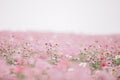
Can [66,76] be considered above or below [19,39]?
below

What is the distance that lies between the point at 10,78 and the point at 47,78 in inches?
19.8

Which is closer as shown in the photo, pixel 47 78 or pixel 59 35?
pixel 47 78

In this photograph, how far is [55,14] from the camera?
21.3 ft

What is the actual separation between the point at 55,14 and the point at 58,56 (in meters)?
1.57

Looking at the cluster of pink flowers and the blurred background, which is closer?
the cluster of pink flowers

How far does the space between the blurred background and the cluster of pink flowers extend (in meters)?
0.24

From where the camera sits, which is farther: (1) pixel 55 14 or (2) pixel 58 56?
(1) pixel 55 14

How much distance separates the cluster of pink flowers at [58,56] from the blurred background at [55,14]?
24 centimetres

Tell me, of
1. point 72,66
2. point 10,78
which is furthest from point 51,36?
point 10,78

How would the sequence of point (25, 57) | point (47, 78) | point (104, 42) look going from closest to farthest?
point (47, 78), point (25, 57), point (104, 42)

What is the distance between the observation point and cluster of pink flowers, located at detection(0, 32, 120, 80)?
400cm

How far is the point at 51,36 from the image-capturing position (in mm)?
6215

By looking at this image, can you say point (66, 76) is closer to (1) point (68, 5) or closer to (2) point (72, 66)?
(2) point (72, 66)

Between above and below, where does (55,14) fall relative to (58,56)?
above
